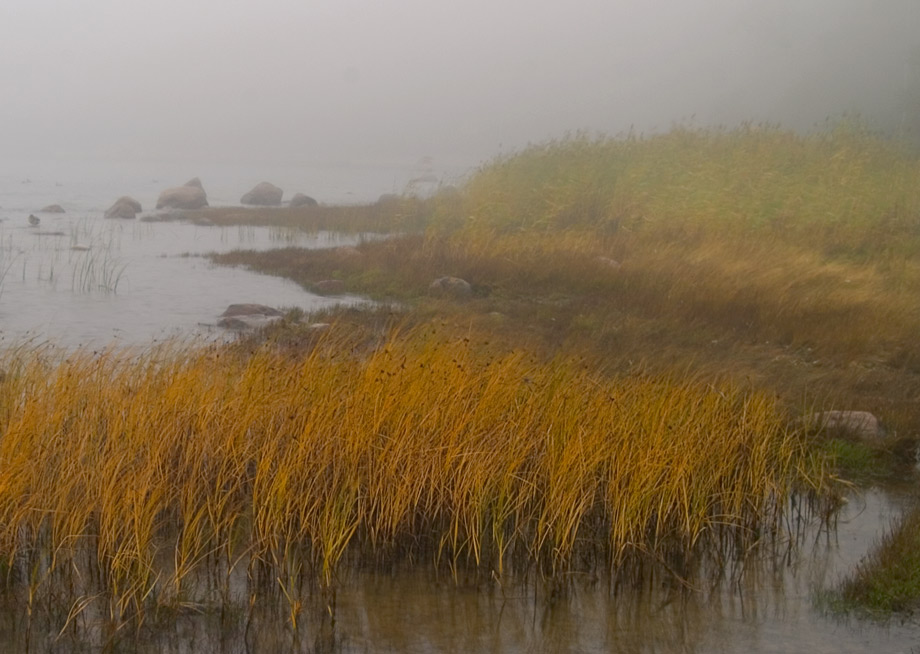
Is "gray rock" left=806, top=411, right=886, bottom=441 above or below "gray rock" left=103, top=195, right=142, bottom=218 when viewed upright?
below

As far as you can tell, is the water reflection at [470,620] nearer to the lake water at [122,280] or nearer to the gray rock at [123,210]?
the lake water at [122,280]

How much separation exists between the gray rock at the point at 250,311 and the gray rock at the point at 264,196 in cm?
2953

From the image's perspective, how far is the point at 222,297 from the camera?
17.2 meters

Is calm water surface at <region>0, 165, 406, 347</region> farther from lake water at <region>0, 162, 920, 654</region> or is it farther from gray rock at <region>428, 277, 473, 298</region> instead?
lake water at <region>0, 162, 920, 654</region>

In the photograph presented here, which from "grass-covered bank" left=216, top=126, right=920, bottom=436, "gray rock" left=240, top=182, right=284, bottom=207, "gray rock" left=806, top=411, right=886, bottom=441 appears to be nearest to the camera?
"gray rock" left=806, top=411, right=886, bottom=441

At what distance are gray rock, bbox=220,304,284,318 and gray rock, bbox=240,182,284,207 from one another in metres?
29.5

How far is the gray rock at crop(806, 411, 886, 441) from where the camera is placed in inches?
341

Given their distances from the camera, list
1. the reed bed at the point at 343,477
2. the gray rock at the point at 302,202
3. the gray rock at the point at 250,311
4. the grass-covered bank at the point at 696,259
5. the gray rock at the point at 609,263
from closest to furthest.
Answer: the reed bed at the point at 343,477 → the grass-covered bank at the point at 696,259 → the gray rock at the point at 250,311 → the gray rock at the point at 609,263 → the gray rock at the point at 302,202

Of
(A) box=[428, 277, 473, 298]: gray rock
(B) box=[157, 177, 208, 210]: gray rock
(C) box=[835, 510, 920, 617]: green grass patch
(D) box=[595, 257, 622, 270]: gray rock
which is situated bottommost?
(C) box=[835, 510, 920, 617]: green grass patch

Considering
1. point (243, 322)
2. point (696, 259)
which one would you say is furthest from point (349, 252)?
point (696, 259)

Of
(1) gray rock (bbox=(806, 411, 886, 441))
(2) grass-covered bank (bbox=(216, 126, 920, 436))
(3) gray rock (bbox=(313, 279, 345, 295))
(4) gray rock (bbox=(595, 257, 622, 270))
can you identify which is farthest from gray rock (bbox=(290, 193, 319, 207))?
(1) gray rock (bbox=(806, 411, 886, 441))

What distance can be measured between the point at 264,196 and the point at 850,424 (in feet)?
125

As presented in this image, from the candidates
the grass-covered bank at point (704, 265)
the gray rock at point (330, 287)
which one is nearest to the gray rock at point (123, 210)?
the grass-covered bank at point (704, 265)

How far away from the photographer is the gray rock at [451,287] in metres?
15.9
